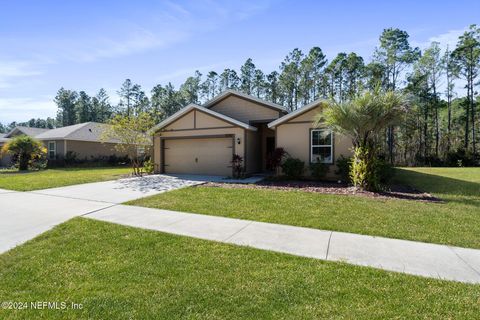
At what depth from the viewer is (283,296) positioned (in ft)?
9.23

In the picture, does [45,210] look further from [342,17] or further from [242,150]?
[342,17]

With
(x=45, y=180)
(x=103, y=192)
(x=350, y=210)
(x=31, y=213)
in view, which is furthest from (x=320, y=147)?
(x=45, y=180)

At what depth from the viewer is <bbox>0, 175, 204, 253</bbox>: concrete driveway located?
4.98m

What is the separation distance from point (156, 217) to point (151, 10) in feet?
23.1

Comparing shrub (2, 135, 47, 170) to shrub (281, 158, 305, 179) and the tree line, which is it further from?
shrub (281, 158, 305, 179)

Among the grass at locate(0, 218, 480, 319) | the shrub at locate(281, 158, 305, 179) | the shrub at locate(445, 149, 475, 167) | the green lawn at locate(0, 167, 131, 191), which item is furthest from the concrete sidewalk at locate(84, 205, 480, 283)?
the shrub at locate(445, 149, 475, 167)

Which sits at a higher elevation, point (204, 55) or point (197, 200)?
point (204, 55)

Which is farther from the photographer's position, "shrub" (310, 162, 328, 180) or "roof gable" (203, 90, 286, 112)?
"roof gable" (203, 90, 286, 112)

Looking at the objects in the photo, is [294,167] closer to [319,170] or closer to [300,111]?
[319,170]

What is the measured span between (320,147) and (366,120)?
3.32m

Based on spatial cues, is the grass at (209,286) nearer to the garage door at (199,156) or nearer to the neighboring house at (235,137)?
the neighboring house at (235,137)

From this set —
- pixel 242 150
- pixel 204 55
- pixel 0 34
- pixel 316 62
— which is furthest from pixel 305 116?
pixel 316 62

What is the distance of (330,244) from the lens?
4.32m

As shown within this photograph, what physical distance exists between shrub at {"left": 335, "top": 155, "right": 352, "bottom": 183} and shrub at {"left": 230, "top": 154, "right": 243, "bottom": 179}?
15.7 feet
